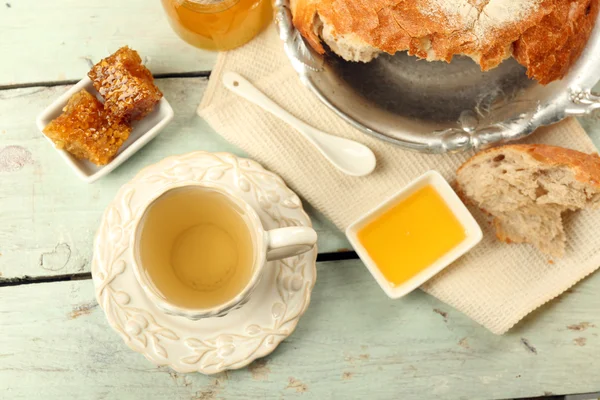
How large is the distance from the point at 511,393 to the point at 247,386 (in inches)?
19.9

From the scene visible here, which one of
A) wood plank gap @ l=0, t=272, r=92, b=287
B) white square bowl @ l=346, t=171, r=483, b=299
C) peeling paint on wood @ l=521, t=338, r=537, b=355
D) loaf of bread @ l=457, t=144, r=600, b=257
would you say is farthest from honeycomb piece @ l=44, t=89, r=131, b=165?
peeling paint on wood @ l=521, t=338, r=537, b=355

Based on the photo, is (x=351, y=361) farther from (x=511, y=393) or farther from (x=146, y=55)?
(x=146, y=55)

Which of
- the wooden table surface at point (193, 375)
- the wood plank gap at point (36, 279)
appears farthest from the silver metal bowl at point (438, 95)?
the wood plank gap at point (36, 279)

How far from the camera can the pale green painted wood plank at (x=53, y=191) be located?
111 centimetres

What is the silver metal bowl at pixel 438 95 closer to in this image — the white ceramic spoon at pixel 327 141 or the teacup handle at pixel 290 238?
the white ceramic spoon at pixel 327 141

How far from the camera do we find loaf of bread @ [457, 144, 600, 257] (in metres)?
0.98

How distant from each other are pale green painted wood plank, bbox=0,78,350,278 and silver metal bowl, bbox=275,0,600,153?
0.73 feet

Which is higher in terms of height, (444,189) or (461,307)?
(444,189)

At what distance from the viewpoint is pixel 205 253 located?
925 mm

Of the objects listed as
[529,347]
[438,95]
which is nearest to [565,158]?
[438,95]

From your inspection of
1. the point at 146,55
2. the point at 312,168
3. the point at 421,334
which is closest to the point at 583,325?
the point at 421,334

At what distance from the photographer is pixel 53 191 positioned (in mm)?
1123

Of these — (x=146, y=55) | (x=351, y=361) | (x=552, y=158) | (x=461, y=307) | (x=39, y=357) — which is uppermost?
(x=552, y=158)

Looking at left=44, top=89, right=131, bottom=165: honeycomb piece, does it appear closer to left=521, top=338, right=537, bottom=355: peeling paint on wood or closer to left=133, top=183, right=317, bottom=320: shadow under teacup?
left=133, top=183, right=317, bottom=320: shadow under teacup
